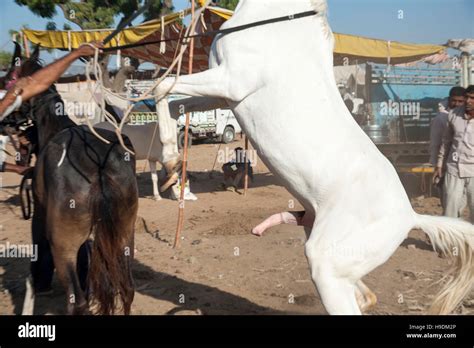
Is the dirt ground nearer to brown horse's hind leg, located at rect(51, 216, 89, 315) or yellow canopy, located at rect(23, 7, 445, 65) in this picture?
brown horse's hind leg, located at rect(51, 216, 89, 315)

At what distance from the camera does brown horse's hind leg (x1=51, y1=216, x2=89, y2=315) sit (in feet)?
13.5

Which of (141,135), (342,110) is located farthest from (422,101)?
(342,110)

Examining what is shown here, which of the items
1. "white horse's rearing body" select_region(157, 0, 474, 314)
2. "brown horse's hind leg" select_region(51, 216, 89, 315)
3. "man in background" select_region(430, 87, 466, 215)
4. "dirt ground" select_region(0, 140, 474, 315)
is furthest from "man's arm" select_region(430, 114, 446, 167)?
"brown horse's hind leg" select_region(51, 216, 89, 315)

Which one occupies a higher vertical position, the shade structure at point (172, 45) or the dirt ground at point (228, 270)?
the shade structure at point (172, 45)

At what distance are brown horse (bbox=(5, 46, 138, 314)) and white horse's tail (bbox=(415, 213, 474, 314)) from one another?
7.56 feet

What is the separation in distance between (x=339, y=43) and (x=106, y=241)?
6.74 m

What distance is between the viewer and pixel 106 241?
418cm

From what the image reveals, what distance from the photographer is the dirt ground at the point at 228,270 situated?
17.1 ft

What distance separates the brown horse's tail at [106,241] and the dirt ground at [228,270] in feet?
2.97

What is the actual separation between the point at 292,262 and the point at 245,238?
4.45ft

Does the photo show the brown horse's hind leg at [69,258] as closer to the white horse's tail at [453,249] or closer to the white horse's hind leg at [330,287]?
the white horse's hind leg at [330,287]

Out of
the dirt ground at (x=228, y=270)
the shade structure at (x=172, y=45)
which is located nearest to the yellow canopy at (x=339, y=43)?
the shade structure at (x=172, y=45)

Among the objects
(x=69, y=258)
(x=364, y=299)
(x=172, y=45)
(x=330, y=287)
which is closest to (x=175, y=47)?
(x=172, y=45)
